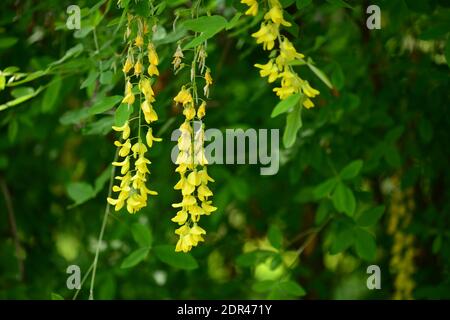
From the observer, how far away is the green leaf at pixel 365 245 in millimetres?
1867

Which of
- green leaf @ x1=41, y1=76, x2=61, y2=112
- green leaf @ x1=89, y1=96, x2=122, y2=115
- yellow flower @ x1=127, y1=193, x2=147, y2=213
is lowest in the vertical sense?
yellow flower @ x1=127, y1=193, x2=147, y2=213

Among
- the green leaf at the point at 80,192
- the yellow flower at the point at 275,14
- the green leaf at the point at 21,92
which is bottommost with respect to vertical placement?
the green leaf at the point at 80,192

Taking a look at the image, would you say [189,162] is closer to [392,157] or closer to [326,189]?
[326,189]

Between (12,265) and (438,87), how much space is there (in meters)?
1.75

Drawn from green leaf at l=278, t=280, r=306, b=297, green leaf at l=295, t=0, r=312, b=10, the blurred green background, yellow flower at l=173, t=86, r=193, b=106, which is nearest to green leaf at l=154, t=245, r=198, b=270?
the blurred green background

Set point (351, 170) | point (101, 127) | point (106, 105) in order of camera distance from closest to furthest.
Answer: point (106, 105)
point (101, 127)
point (351, 170)

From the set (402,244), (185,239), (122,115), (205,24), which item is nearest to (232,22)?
(205,24)

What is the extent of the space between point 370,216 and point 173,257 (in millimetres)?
534

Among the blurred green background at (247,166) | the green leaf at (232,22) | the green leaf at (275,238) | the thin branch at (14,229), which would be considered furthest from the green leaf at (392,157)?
the thin branch at (14,229)

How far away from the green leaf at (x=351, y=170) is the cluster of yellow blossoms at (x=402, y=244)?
526 millimetres

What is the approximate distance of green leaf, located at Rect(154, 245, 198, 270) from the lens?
173 centimetres

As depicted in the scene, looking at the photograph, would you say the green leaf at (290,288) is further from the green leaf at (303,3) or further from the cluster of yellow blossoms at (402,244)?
the green leaf at (303,3)

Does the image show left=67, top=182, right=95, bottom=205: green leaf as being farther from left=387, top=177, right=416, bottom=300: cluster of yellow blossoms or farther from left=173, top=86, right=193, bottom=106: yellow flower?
left=387, top=177, right=416, bottom=300: cluster of yellow blossoms

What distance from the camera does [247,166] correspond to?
2359 millimetres
